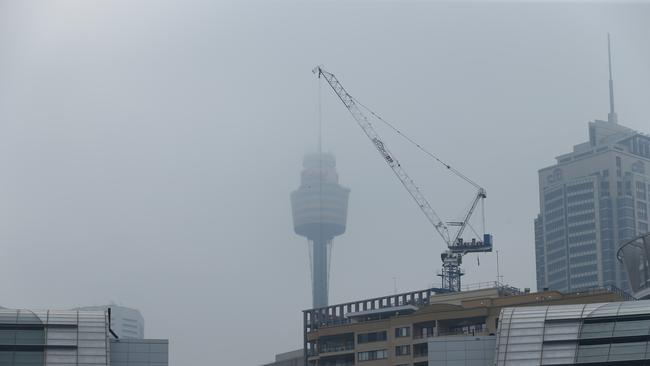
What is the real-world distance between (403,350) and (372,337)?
7534 millimetres

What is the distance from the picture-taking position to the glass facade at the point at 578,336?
378 feet

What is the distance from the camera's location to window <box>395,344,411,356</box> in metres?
187

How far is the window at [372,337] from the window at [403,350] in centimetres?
349

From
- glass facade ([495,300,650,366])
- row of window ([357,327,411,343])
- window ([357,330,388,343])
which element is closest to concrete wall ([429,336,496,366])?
glass facade ([495,300,650,366])

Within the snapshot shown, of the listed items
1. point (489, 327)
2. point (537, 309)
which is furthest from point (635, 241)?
point (489, 327)

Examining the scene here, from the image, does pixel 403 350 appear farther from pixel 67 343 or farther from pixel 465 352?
pixel 67 343

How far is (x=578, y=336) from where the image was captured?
117812mm

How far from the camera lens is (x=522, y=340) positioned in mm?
119000

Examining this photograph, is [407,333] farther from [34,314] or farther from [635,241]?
[34,314]

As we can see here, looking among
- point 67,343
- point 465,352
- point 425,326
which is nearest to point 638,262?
point 465,352

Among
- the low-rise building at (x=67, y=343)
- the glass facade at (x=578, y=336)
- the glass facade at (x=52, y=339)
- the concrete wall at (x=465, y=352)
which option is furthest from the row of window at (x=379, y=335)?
the glass facade at (x=52, y=339)

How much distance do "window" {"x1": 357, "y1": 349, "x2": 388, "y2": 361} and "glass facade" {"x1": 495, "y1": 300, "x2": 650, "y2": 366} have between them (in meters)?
70.9

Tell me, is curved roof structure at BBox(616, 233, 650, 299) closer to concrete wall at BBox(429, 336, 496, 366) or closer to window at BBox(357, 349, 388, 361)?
concrete wall at BBox(429, 336, 496, 366)

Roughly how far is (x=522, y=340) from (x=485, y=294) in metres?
80.2
